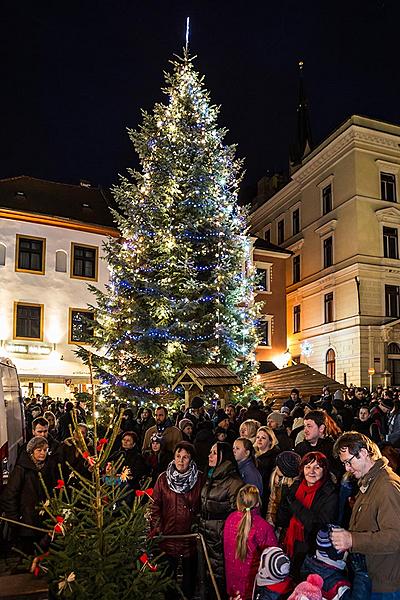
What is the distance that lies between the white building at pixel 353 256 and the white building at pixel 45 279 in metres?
15.4

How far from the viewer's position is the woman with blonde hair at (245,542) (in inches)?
206

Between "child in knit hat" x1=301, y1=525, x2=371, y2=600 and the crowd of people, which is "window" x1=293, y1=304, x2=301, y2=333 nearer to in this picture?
the crowd of people

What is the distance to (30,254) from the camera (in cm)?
3341

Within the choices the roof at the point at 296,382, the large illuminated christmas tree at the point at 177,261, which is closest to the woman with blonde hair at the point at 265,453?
the large illuminated christmas tree at the point at 177,261

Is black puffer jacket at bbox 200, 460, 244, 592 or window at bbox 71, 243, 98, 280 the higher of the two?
window at bbox 71, 243, 98, 280

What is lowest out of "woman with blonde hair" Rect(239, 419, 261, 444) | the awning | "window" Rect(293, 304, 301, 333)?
"woman with blonde hair" Rect(239, 419, 261, 444)

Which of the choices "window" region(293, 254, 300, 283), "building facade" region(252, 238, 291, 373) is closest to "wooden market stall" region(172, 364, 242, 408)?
"building facade" region(252, 238, 291, 373)

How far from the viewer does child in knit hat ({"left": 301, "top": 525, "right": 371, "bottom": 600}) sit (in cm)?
425

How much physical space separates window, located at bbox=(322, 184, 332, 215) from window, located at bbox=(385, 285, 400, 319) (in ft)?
A: 23.3

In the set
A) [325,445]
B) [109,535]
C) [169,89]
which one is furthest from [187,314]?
[109,535]

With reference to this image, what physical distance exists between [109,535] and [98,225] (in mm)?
32278

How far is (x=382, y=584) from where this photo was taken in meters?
4.15

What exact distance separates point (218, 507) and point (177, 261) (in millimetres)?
15027

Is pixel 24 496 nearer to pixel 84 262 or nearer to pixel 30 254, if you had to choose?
pixel 30 254
